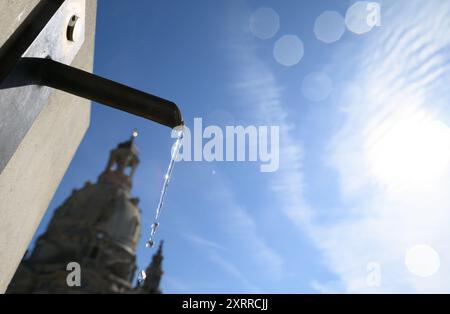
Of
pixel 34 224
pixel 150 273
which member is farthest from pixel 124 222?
pixel 34 224

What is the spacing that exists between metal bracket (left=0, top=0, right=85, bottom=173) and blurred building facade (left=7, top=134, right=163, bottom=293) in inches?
1509

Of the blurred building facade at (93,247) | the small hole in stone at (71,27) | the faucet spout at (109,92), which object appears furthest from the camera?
the blurred building facade at (93,247)

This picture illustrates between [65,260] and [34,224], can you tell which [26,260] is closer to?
[65,260]

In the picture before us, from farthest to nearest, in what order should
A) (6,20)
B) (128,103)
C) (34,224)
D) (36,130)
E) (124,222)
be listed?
(124,222) < (34,224) < (36,130) < (128,103) < (6,20)

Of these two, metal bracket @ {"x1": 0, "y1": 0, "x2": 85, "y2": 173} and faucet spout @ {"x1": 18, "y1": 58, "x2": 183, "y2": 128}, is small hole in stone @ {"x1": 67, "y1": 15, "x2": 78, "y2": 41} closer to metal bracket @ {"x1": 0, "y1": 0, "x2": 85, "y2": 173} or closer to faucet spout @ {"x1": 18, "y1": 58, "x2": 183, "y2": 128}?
metal bracket @ {"x1": 0, "y1": 0, "x2": 85, "y2": 173}

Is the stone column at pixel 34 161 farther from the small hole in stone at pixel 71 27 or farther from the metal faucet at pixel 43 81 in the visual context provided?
the small hole in stone at pixel 71 27

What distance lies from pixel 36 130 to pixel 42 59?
0.48m

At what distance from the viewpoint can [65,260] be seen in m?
40.5

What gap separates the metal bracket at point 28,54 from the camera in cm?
112

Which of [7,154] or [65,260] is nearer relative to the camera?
[7,154]

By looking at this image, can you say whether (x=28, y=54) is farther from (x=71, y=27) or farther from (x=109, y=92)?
(x=71, y=27)

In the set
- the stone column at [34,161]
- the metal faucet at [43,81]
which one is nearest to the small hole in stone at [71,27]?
the metal faucet at [43,81]

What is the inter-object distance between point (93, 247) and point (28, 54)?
45014 mm

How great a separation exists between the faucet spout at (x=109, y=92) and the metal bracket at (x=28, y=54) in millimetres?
73
